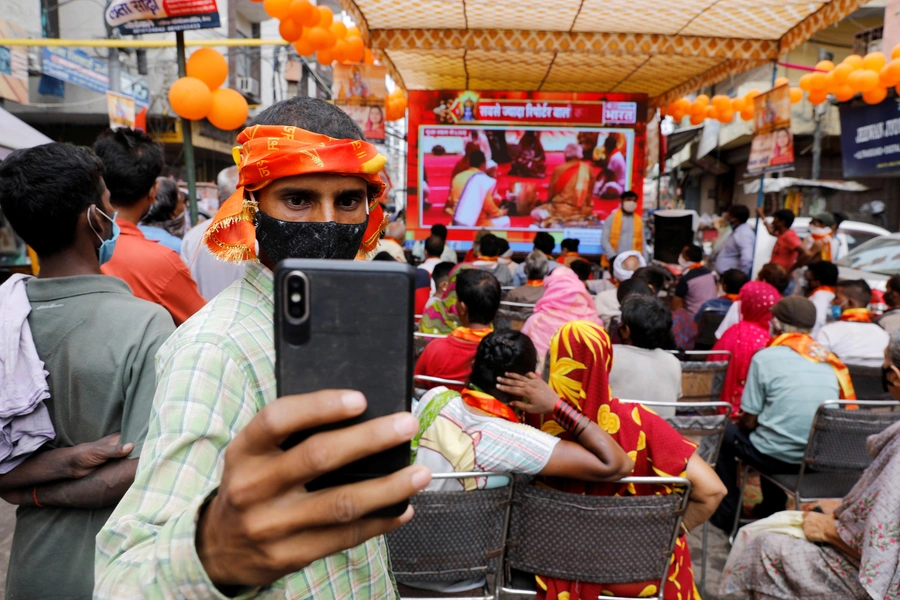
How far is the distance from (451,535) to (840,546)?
154 cm

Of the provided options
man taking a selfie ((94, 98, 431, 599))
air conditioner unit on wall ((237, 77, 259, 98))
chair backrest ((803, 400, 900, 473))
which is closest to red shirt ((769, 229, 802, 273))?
chair backrest ((803, 400, 900, 473))

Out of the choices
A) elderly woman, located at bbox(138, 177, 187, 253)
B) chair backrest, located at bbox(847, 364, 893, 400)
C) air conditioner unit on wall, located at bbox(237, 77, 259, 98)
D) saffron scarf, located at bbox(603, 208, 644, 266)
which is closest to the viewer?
chair backrest, located at bbox(847, 364, 893, 400)

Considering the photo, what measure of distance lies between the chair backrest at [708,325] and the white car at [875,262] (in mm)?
3756

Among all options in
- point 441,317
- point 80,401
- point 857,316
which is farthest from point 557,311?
point 80,401

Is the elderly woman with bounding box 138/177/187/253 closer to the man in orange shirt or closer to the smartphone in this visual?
the man in orange shirt

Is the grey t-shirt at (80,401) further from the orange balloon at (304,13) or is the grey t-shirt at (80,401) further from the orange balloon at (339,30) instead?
the orange balloon at (339,30)

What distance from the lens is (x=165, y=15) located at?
4539 mm

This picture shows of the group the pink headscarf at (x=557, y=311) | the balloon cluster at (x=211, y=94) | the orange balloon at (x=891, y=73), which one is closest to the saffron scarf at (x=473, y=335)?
the pink headscarf at (x=557, y=311)

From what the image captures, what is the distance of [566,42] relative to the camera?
7.68 meters

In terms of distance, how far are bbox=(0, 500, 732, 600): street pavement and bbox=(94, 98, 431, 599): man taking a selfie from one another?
2.67 metres

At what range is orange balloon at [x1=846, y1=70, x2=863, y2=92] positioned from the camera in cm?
837

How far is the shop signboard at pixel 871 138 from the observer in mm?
9547

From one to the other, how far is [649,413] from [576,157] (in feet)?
28.2

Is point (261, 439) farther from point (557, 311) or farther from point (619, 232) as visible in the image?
point (619, 232)
